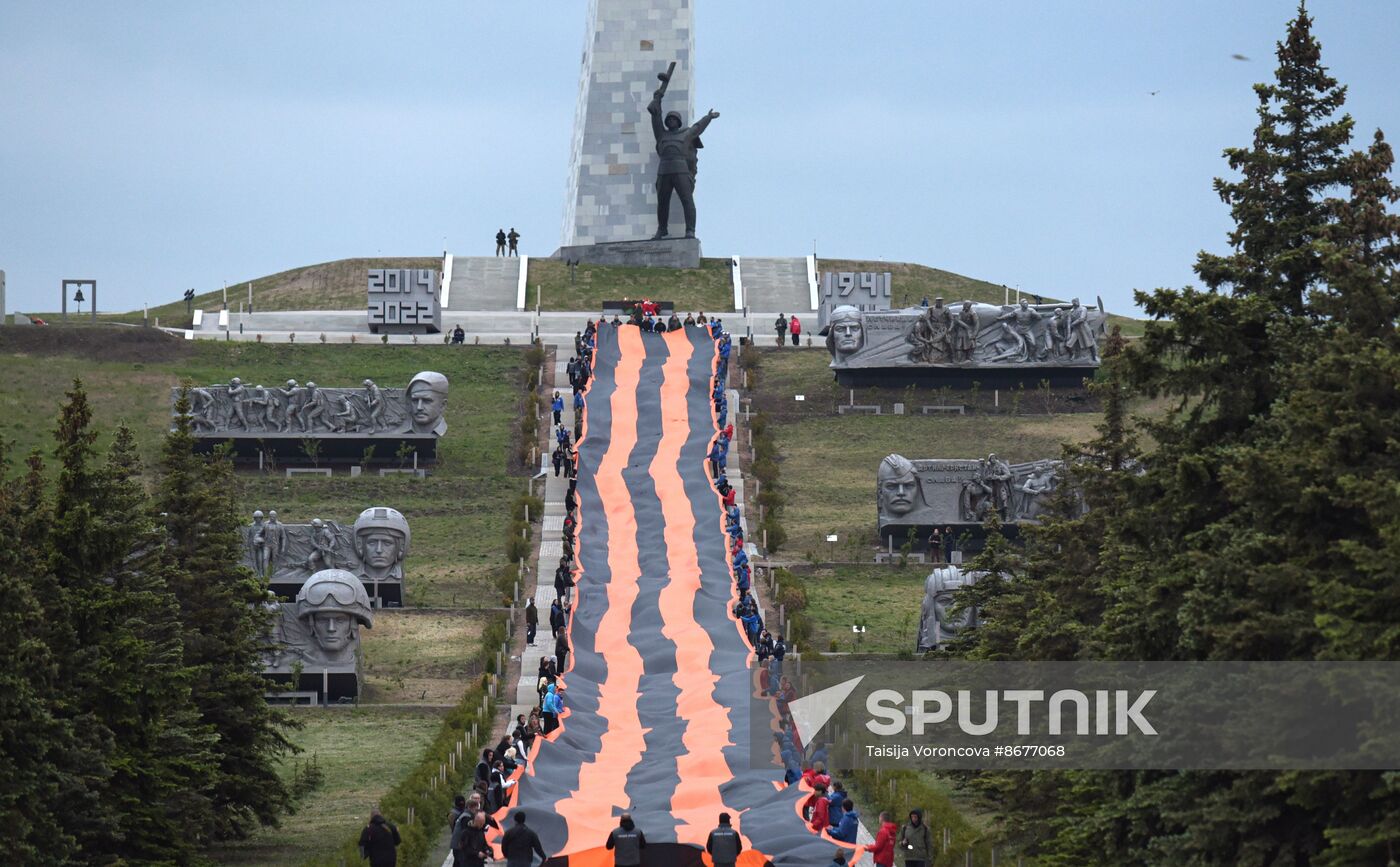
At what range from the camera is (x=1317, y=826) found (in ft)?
61.4

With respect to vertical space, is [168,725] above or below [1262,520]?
below

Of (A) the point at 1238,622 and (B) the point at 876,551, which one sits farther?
(B) the point at 876,551

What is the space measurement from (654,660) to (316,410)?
20873mm

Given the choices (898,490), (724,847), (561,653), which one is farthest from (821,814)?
(898,490)

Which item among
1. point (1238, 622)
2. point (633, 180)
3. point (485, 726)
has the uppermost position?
point (633, 180)

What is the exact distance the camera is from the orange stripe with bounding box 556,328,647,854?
1187 inches

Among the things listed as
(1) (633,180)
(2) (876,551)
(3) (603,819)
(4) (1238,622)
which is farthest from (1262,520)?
(1) (633,180)

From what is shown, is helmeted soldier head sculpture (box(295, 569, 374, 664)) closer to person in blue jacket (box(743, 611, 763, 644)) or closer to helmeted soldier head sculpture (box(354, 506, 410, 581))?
helmeted soldier head sculpture (box(354, 506, 410, 581))

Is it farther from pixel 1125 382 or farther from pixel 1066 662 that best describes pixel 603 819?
pixel 1125 382

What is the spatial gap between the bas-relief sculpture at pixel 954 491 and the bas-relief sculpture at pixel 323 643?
1497 centimetres

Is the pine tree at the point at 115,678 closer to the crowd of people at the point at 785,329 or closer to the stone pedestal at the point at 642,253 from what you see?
the crowd of people at the point at 785,329

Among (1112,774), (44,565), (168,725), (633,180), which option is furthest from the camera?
(633,180)

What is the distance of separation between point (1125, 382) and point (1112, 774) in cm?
389

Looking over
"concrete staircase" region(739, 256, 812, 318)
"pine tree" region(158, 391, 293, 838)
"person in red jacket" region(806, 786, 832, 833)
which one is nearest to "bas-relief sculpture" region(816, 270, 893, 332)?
"concrete staircase" region(739, 256, 812, 318)
